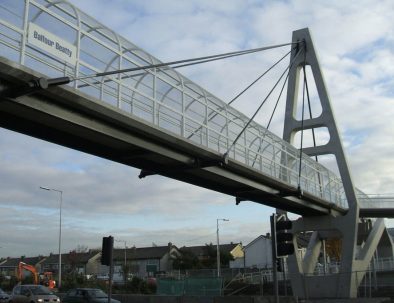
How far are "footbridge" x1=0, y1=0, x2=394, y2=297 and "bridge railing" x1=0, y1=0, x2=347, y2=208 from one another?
0.03 meters

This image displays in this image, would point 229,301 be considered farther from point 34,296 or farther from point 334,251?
point 334,251

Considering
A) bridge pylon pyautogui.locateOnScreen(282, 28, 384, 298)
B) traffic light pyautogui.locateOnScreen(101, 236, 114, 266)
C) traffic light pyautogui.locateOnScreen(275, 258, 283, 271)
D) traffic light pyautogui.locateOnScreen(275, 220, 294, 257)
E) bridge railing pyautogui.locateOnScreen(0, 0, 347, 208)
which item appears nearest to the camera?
bridge railing pyautogui.locateOnScreen(0, 0, 347, 208)

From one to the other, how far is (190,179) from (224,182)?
6.12ft

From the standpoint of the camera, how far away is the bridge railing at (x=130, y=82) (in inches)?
543

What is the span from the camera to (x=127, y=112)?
1666cm

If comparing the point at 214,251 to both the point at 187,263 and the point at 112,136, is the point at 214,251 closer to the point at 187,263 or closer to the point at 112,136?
the point at 187,263

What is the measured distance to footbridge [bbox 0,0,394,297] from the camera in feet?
45.3

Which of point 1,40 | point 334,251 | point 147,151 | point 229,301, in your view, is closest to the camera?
point 1,40

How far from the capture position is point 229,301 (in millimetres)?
31766

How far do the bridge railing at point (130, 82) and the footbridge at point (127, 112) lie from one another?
30mm

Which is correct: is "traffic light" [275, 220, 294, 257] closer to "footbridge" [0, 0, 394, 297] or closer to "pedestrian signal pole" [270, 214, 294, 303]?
"pedestrian signal pole" [270, 214, 294, 303]

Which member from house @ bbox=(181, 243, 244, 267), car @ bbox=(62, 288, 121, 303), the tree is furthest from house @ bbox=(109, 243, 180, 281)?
car @ bbox=(62, 288, 121, 303)

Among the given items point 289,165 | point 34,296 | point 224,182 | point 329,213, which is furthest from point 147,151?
point 329,213

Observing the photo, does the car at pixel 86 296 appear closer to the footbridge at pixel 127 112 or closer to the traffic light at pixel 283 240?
the footbridge at pixel 127 112
